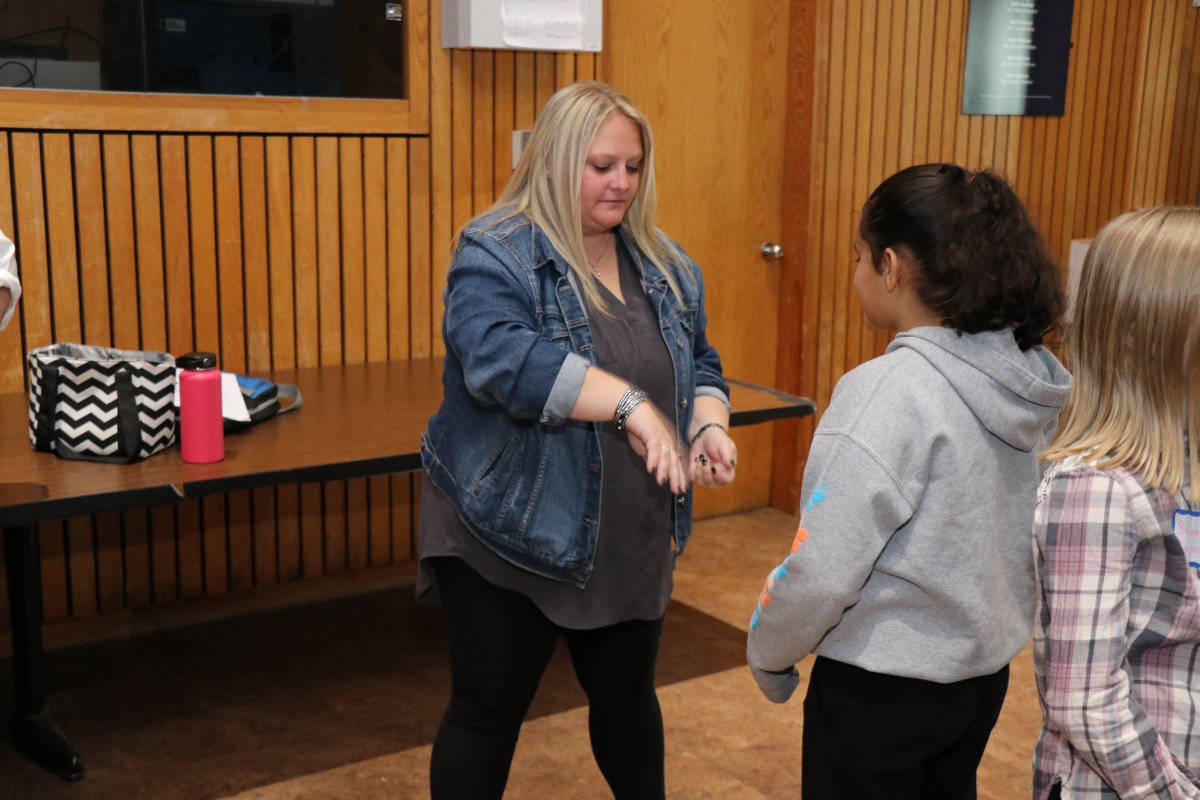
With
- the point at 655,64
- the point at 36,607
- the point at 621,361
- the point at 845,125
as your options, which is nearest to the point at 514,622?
the point at 621,361

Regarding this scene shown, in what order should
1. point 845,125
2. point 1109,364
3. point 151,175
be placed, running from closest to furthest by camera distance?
1. point 1109,364
2. point 151,175
3. point 845,125

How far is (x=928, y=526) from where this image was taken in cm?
163

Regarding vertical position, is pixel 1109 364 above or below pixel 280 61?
below

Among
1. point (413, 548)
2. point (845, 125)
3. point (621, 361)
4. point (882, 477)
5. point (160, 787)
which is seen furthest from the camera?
point (845, 125)

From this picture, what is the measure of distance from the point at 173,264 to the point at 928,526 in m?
2.58

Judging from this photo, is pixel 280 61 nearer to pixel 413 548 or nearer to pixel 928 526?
pixel 413 548

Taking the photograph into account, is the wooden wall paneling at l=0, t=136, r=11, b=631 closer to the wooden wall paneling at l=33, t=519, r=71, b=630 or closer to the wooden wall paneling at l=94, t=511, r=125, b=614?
the wooden wall paneling at l=33, t=519, r=71, b=630

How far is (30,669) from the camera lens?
296cm

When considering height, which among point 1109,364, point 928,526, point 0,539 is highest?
point 1109,364

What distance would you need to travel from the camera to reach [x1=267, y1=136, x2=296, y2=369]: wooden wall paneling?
3.66m

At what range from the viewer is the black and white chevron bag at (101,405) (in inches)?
100

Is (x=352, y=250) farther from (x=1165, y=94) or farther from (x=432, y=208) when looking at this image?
(x=1165, y=94)

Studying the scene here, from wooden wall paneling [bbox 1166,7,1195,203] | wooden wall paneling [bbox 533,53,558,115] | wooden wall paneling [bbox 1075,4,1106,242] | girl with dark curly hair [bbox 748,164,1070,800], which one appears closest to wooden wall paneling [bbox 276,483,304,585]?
wooden wall paneling [bbox 533,53,558,115]

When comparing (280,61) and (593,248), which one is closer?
(593,248)
